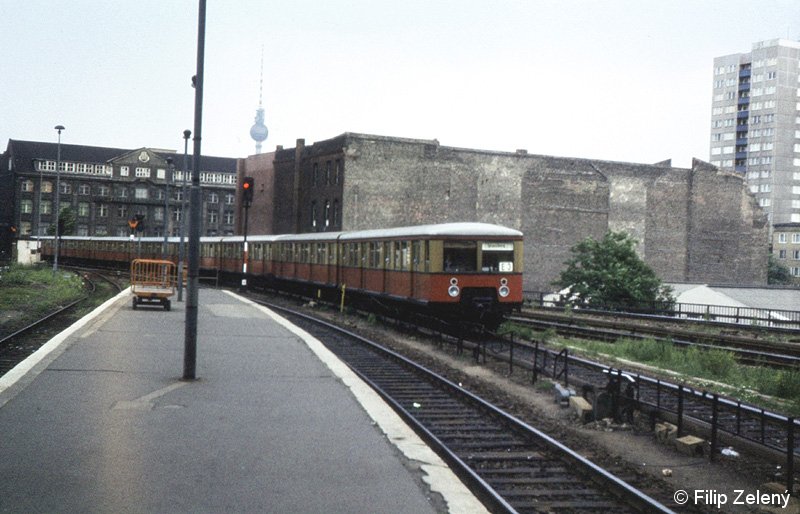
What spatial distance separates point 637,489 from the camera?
7.18 m

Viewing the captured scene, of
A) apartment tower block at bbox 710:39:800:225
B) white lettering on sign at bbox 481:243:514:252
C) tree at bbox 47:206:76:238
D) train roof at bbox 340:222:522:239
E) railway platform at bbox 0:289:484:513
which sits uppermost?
apartment tower block at bbox 710:39:800:225

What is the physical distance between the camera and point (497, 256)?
66.7 ft

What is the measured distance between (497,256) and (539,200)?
38.1 metres

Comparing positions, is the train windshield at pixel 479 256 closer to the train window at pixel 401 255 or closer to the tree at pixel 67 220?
the train window at pixel 401 255

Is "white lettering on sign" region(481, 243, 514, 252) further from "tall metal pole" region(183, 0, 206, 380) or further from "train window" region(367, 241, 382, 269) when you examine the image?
"tall metal pole" region(183, 0, 206, 380)

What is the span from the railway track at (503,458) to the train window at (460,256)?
21.4 ft

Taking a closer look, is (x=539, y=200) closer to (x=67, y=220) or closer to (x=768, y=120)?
(x=67, y=220)

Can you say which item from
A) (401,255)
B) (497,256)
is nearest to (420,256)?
(401,255)

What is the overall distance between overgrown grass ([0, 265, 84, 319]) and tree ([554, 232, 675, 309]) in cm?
2280

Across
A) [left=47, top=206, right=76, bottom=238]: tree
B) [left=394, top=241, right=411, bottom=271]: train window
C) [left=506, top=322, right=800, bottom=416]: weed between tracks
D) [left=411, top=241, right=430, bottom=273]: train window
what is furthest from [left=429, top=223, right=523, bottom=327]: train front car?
[left=47, top=206, right=76, bottom=238]: tree

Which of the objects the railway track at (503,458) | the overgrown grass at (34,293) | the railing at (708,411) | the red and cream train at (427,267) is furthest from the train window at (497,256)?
the overgrown grass at (34,293)

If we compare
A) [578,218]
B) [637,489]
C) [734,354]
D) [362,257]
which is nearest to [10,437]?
[637,489]

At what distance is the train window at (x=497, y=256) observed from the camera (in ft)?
Answer: 66.4

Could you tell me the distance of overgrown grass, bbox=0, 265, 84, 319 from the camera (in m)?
27.7
